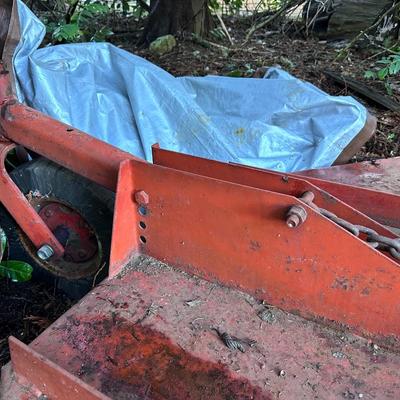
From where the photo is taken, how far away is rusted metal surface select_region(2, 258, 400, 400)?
3.71ft

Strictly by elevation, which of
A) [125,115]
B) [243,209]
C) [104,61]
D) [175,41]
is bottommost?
[175,41]

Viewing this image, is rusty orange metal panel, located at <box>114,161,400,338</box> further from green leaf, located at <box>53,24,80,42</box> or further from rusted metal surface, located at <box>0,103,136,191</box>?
green leaf, located at <box>53,24,80,42</box>

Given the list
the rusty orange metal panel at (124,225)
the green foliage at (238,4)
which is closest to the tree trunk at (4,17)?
the rusty orange metal panel at (124,225)

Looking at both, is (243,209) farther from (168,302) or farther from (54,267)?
(54,267)

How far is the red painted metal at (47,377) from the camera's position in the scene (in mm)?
1063

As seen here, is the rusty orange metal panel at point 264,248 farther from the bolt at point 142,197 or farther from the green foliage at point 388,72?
the green foliage at point 388,72

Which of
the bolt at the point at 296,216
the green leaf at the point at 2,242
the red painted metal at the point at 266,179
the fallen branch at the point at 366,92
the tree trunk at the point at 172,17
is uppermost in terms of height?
the bolt at the point at 296,216

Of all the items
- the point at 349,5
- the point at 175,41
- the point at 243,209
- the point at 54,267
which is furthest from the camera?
the point at 349,5

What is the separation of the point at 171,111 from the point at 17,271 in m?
1.16

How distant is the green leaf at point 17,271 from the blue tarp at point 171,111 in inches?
29.8

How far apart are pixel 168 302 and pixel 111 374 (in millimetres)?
271

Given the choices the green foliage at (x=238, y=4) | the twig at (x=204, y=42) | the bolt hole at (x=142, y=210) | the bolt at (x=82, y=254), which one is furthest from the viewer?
the green foliage at (x=238, y=4)

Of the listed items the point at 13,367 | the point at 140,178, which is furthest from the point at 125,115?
the point at 13,367

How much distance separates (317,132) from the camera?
271cm
